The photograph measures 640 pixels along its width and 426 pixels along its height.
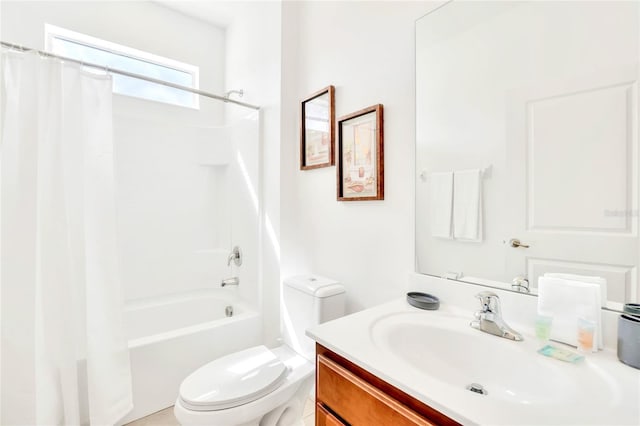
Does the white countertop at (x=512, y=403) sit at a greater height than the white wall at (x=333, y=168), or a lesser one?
lesser

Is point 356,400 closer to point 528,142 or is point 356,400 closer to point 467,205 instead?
point 467,205

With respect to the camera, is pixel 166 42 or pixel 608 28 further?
pixel 166 42

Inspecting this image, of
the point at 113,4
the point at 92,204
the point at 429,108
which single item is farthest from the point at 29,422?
the point at 113,4

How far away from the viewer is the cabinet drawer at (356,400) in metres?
0.66

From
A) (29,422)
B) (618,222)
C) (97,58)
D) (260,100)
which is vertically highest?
(97,58)

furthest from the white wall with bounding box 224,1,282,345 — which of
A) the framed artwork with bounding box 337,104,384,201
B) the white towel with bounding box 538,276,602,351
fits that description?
the white towel with bounding box 538,276,602,351

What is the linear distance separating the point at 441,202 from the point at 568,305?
0.53m

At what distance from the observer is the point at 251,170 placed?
2250 mm

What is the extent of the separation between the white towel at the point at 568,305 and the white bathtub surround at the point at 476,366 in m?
0.06

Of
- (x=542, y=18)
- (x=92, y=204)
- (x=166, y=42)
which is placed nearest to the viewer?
(x=542, y=18)

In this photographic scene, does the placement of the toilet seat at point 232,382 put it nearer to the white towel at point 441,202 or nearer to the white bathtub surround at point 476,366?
the white bathtub surround at point 476,366

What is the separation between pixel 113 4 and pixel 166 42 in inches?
16.0

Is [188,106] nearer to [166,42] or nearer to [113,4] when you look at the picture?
[166,42]

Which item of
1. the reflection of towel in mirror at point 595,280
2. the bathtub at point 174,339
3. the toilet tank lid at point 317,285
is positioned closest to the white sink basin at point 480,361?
the reflection of towel in mirror at point 595,280
